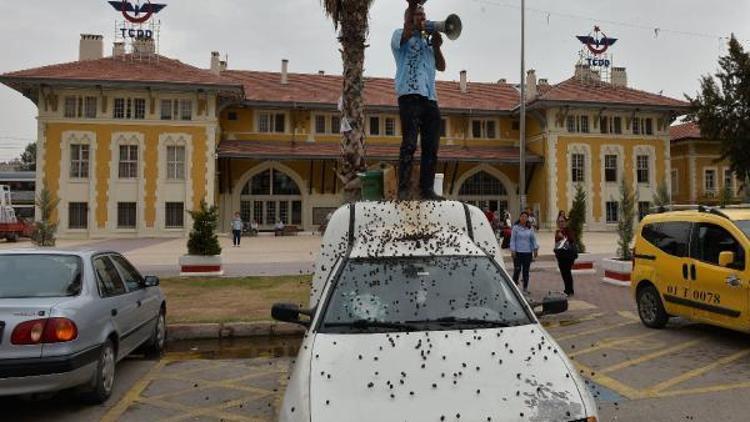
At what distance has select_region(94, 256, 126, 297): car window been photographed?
5.82 metres

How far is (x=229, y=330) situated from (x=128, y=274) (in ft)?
7.78

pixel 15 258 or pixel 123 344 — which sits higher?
pixel 15 258

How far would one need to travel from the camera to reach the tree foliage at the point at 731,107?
33.7 m

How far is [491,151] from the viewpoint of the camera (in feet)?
139

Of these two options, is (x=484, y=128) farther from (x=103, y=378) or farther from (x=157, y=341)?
(x=103, y=378)

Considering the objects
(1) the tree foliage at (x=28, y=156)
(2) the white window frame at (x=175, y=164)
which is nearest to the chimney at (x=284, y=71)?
(2) the white window frame at (x=175, y=164)

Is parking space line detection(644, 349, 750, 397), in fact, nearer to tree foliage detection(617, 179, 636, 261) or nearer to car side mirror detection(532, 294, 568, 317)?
car side mirror detection(532, 294, 568, 317)

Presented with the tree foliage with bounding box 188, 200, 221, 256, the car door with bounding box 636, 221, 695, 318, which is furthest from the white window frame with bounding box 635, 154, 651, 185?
the car door with bounding box 636, 221, 695, 318

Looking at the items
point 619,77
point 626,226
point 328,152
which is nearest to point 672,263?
point 626,226

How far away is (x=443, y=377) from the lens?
3018 mm

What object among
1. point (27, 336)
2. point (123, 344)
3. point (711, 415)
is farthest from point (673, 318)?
point (27, 336)

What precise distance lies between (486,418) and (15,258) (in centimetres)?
513

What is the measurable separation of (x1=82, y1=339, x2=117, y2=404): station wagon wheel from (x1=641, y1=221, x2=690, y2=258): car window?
7426 mm

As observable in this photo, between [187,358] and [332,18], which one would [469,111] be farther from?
[187,358]
